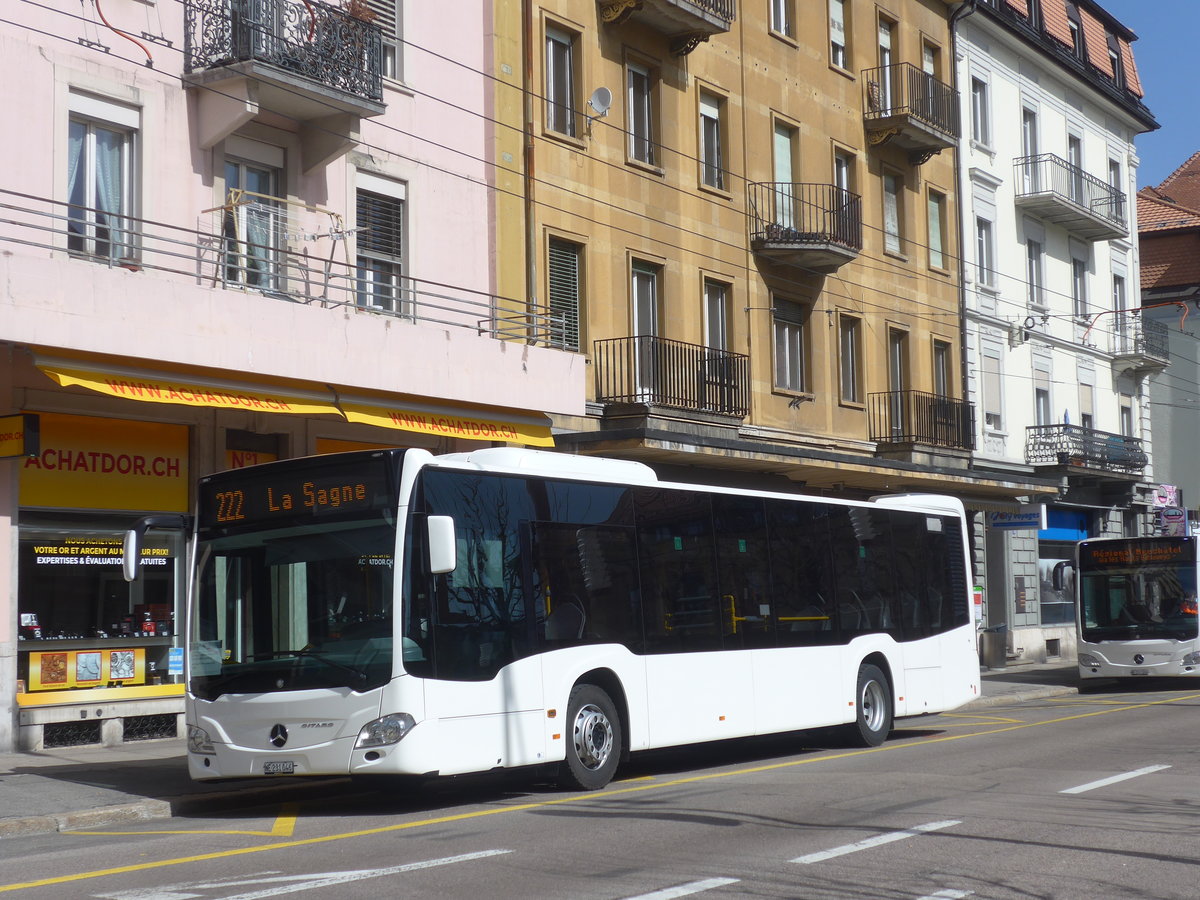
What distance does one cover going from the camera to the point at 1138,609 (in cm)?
2748

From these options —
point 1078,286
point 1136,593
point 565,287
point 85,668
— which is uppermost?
point 1078,286

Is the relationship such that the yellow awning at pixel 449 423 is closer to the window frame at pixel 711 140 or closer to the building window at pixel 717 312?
the building window at pixel 717 312

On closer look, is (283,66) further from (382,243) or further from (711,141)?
(711,141)

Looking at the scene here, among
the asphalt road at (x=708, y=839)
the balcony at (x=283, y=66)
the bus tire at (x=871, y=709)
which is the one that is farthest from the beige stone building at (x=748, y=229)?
the asphalt road at (x=708, y=839)

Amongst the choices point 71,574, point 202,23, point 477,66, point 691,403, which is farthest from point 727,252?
point 71,574

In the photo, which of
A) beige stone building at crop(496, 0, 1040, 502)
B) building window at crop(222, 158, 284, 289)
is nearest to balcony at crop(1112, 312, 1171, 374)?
beige stone building at crop(496, 0, 1040, 502)

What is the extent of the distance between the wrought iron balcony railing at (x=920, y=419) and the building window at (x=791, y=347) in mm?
2463

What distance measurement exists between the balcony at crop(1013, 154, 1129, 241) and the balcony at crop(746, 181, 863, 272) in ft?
31.1

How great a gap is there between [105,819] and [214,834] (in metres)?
1.30

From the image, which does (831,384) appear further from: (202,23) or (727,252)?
(202,23)

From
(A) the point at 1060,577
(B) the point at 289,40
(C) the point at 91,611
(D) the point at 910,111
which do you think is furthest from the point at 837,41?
(C) the point at 91,611

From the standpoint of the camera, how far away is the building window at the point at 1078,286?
41.5 m

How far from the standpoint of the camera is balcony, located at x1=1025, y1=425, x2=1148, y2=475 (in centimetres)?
3794

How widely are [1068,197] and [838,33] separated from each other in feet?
35.7
